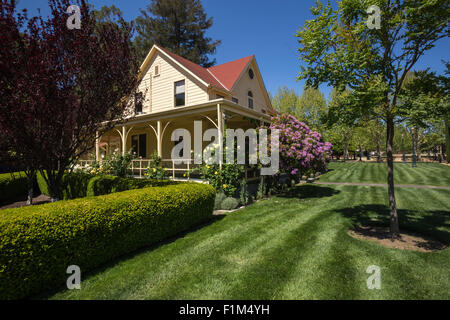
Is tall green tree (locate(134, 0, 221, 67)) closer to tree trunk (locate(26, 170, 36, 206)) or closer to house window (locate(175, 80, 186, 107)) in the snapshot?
house window (locate(175, 80, 186, 107))

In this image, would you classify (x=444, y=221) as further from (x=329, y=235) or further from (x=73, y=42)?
(x=73, y=42)

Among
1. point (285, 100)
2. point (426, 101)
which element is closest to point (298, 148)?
point (426, 101)

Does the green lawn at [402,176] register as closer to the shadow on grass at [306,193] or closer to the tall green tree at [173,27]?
the shadow on grass at [306,193]

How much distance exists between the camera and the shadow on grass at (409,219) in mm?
5507

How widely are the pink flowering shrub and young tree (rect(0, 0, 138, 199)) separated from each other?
7242mm

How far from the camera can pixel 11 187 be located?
1233 cm

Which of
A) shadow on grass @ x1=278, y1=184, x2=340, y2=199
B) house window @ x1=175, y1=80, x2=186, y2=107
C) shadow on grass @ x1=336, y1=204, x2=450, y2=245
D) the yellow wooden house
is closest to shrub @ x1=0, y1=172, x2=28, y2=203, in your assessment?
the yellow wooden house

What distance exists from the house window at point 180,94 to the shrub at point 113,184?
7.73m

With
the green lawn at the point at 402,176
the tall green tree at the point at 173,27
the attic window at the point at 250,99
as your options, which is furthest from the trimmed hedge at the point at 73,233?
the tall green tree at the point at 173,27

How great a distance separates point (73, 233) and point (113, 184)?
21.2 feet

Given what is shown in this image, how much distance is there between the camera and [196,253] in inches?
180

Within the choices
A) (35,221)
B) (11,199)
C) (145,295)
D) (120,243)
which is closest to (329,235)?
(145,295)

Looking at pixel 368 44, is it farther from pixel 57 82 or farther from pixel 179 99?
pixel 179 99
